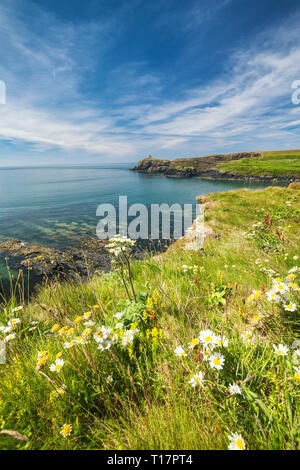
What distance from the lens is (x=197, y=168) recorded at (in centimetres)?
11444

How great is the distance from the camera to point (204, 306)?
307 cm

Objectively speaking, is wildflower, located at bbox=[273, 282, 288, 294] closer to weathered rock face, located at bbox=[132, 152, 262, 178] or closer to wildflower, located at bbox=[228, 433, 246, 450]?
wildflower, located at bbox=[228, 433, 246, 450]

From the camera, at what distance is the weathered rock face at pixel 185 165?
104125 millimetres

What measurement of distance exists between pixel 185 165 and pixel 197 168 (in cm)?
1034

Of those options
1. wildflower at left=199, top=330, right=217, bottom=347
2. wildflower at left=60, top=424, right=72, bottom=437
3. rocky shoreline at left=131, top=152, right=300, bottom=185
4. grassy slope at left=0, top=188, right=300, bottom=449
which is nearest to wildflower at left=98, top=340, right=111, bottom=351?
grassy slope at left=0, top=188, right=300, bottom=449

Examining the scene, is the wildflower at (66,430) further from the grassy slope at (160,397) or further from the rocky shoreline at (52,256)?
the rocky shoreline at (52,256)

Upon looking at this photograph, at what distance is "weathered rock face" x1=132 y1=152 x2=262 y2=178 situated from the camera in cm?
10412

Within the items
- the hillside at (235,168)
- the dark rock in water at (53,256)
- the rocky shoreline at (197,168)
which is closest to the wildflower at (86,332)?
the dark rock in water at (53,256)

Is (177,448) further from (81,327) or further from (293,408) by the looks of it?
(81,327)

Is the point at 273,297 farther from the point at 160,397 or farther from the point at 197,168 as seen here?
the point at 197,168

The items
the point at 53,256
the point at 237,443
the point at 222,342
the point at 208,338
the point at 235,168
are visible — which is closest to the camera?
the point at 237,443

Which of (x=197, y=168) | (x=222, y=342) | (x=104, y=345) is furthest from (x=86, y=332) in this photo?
(x=197, y=168)
